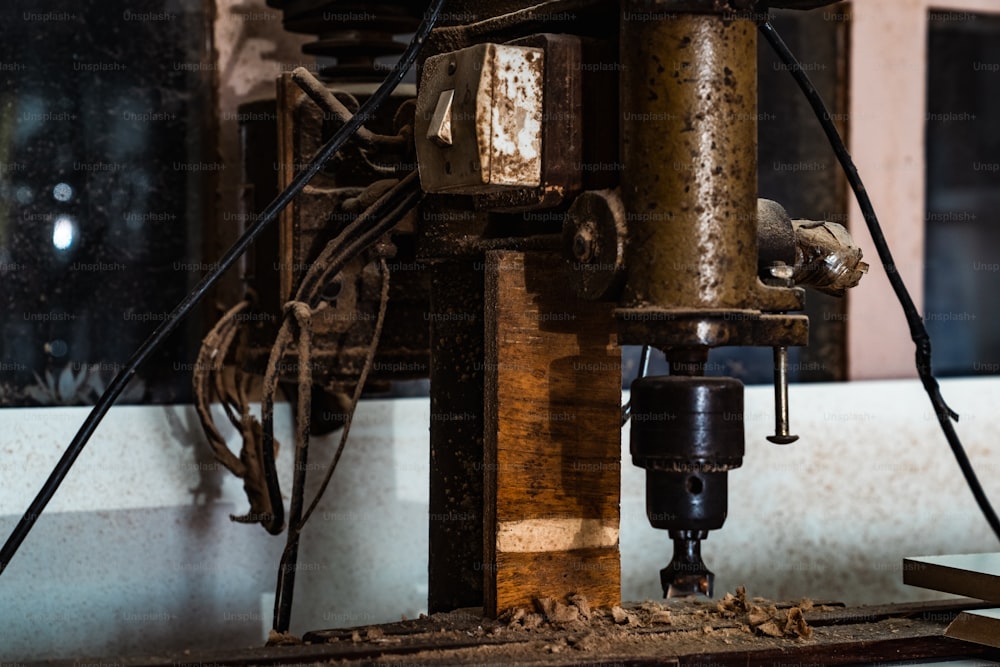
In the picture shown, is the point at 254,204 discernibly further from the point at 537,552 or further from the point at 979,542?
the point at 979,542

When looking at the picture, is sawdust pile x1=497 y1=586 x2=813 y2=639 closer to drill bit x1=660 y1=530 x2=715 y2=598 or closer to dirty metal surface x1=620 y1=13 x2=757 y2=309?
drill bit x1=660 y1=530 x2=715 y2=598

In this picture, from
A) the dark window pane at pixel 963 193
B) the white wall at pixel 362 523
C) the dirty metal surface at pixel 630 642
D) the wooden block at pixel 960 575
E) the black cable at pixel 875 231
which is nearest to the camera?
the dirty metal surface at pixel 630 642

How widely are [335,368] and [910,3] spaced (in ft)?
4.55

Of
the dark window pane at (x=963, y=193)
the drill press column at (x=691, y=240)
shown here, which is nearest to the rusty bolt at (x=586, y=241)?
the drill press column at (x=691, y=240)

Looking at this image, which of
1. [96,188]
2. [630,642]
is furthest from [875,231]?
[96,188]

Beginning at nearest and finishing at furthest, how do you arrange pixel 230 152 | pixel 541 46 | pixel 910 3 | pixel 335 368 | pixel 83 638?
pixel 541 46 → pixel 335 368 → pixel 83 638 → pixel 230 152 → pixel 910 3

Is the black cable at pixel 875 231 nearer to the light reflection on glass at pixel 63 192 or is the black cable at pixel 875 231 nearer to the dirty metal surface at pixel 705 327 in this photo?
the dirty metal surface at pixel 705 327

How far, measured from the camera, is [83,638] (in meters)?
1.73

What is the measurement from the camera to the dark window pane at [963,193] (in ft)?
7.93

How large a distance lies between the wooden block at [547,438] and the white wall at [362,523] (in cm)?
68

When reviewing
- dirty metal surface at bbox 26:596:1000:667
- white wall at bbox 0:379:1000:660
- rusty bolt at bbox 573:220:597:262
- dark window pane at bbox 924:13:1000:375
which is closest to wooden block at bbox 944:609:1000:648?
dirty metal surface at bbox 26:596:1000:667

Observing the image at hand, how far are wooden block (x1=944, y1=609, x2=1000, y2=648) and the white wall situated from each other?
92 centimetres

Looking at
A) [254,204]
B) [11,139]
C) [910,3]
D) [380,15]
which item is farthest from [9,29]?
[910,3]

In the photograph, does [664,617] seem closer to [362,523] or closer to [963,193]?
[362,523]
